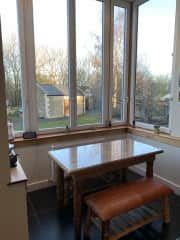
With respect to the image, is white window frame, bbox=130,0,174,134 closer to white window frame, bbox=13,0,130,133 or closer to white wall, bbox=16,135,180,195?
white window frame, bbox=13,0,130,133

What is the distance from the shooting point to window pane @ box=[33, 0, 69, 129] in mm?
2494

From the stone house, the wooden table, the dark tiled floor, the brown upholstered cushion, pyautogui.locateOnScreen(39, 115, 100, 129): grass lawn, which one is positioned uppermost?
the stone house

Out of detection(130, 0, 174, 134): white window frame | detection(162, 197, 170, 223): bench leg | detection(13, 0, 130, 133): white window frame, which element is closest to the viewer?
detection(162, 197, 170, 223): bench leg

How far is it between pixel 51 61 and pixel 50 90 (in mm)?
385

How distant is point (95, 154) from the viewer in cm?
201

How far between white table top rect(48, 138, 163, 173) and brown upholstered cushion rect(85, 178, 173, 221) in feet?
0.90

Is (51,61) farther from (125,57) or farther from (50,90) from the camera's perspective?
(125,57)

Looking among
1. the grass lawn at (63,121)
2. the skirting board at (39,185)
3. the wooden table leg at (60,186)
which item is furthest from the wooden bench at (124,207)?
the grass lawn at (63,121)

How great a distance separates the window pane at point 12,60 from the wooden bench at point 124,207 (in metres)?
1.44

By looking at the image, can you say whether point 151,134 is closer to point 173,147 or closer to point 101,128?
point 173,147

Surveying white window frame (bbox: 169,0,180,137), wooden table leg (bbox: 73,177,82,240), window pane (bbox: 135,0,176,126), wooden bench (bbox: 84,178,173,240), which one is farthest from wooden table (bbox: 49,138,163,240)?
window pane (bbox: 135,0,176,126)

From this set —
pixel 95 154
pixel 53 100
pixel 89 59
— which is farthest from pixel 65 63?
pixel 95 154

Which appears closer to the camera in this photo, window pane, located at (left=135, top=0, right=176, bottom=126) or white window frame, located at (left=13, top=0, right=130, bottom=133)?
white window frame, located at (left=13, top=0, right=130, bottom=133)

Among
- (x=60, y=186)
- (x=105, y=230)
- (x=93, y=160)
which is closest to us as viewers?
(x=105, y=230)
